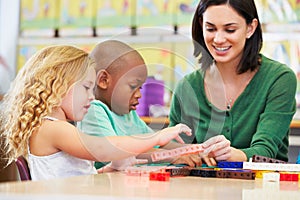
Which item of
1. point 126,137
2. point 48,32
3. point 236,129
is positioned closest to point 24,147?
point 126,137

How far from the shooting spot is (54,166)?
4.04 ft

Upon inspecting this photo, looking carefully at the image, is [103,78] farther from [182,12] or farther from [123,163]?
[182,12]

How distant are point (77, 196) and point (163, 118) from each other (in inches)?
18.8

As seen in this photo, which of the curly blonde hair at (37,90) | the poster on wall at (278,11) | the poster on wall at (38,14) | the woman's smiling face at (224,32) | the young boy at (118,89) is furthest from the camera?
the poster on wall at (38,14)

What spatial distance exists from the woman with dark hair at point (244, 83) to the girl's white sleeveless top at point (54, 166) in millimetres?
325

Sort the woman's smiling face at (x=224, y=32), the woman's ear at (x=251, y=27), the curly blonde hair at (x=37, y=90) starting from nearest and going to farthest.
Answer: the curly blonde hair at (x=37, y=90), the woman's smiling face at (x=224, y=32), the woman's ear at (x=251, y=27)

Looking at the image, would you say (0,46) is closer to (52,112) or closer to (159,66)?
(52,112)

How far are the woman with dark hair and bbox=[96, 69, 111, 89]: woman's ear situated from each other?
372mm

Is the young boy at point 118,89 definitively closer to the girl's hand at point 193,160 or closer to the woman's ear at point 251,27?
the girl's hand at point 193,160

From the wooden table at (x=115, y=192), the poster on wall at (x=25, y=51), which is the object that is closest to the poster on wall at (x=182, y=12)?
the poster on wall at (x=25, y=51)

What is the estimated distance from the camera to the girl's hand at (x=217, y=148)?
48.3 inches

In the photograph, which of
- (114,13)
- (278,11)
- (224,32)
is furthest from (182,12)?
(224,32)

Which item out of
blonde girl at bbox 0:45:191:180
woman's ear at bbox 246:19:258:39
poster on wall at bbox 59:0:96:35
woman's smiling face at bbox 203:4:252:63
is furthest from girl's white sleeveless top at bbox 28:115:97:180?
poster on wall at bbox 59:0:96:35

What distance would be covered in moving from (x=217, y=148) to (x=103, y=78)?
373 mm
